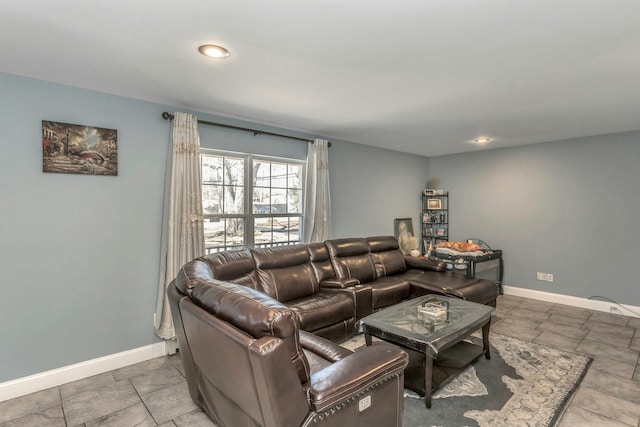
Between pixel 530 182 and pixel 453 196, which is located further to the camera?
pixel 453 196

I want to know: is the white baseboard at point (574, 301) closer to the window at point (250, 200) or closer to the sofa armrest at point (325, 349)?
the window at point (250, 200)

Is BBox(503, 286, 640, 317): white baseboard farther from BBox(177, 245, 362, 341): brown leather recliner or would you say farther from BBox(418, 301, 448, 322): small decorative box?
BBox(177, 245, 362, 341): brown leather recliner

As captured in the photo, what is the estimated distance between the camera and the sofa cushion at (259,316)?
52.9 inches

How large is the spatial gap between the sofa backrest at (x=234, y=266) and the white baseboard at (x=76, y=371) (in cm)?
102

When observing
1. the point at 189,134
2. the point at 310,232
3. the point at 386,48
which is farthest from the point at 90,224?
the point at 386,48

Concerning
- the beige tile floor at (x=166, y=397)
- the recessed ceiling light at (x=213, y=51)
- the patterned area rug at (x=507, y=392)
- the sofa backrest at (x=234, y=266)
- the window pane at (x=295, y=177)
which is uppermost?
the recessed ceiling light at (x=213, y=51)

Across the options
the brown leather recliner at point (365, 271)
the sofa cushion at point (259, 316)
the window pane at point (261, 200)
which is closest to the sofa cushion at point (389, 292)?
the brown leather recliner at point (365, 271)

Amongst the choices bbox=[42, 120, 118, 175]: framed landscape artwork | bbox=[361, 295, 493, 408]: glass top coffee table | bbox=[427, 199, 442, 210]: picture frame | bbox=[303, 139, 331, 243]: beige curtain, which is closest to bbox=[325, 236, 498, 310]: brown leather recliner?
bbox=[303, 139, 331, 243]: beige curtain

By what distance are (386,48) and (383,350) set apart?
1.80 metres

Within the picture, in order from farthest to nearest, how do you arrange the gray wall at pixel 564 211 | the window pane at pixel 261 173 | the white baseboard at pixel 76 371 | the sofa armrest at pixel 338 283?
1. the gray wall at pixel 564 211
2. the window pane at pixel 261 173
3. the sofa armrest at pixel 338 283
4. the white baseboard at pixel 76 371

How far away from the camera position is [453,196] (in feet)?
20.1

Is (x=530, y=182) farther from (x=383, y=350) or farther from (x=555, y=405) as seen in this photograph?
(x=383, y=350)

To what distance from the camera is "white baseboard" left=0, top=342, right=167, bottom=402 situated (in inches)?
97.3

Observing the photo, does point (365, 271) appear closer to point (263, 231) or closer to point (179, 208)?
point (263, 231)
